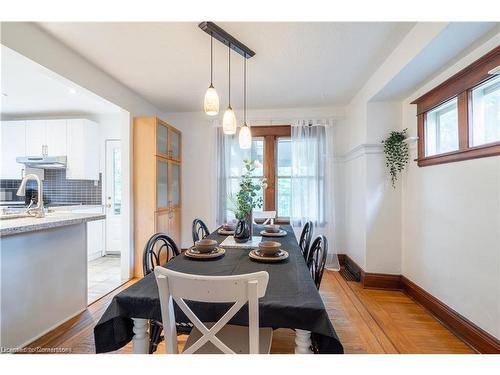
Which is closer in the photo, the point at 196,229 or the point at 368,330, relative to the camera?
the point at 368,330

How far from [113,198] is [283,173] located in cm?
306

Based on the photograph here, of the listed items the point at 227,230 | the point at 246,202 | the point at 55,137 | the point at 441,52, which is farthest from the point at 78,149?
the point at 441,52

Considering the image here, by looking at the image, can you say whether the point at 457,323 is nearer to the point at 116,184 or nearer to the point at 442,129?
the point at 442,129

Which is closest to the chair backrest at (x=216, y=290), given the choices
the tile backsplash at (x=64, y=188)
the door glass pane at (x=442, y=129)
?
the door glass pane at (x=442, y=129)

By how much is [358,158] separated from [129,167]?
10.3ft

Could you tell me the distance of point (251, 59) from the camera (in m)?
2.49

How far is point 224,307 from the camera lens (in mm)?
1109

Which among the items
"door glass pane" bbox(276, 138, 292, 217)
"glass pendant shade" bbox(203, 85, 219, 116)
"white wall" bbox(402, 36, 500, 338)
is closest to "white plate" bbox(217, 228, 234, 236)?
"glass pendant shade" bbox(203, 85, 219, 116)

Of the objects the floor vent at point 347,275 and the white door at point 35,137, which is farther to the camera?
the white door at point 35,137

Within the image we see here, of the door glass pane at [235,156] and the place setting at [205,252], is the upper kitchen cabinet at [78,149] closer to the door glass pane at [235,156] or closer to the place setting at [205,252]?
the door glass pane at [235,156]

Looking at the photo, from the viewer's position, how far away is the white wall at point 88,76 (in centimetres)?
187

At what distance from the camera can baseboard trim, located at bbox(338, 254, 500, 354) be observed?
5.84 feet
